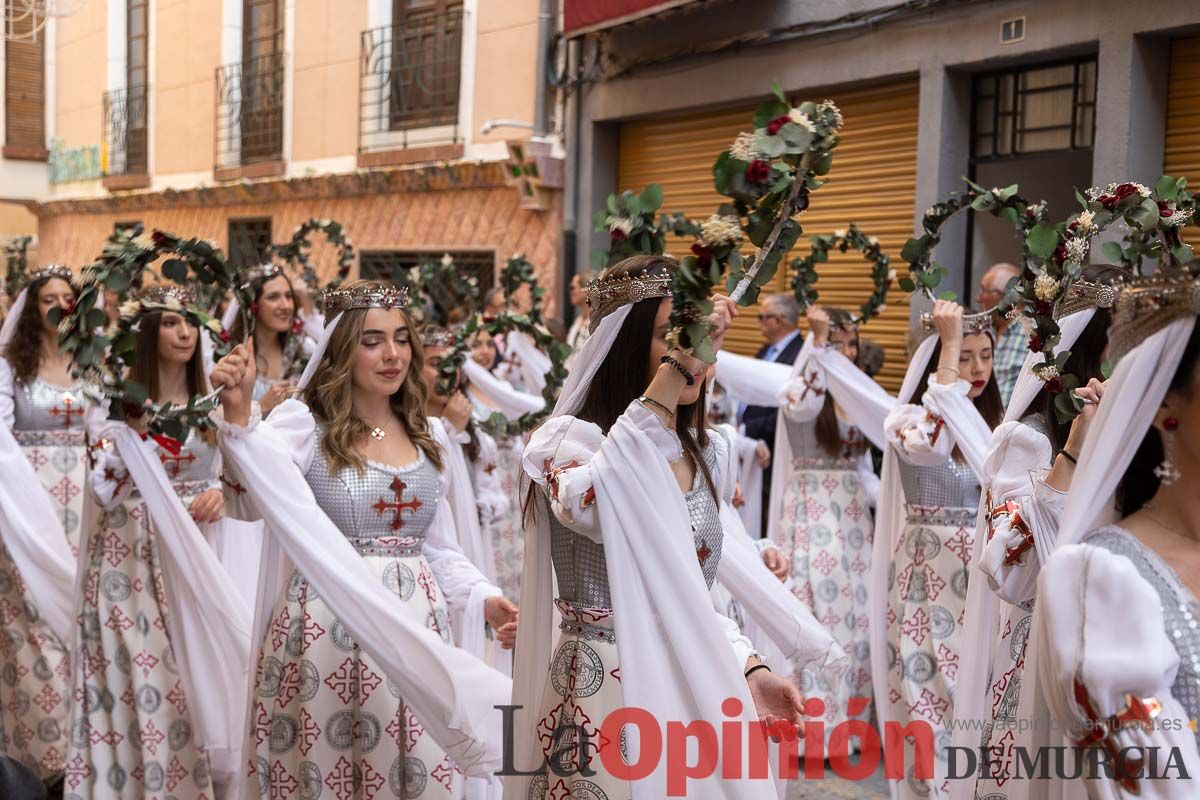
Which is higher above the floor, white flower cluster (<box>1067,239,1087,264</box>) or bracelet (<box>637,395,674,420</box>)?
white flower cluster (<box>1067,239,1087,264</box>)

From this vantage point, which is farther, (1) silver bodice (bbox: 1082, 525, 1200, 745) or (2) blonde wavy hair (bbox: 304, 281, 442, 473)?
(2) blonde wavy hair (bbox: 304, 281, 442, 473)

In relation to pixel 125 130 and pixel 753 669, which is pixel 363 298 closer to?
pixel 753 669

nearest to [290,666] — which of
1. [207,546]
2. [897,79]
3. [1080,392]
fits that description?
[207,546]

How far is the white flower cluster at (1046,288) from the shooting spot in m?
3.47

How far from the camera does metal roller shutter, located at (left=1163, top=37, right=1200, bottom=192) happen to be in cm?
749

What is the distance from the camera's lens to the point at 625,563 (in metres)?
2.99

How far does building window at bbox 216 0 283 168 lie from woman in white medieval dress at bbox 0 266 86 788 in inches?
390

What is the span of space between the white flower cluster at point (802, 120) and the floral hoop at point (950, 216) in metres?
1.92

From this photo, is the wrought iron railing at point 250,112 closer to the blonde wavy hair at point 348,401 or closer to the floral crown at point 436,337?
the floral crown at point 436,337

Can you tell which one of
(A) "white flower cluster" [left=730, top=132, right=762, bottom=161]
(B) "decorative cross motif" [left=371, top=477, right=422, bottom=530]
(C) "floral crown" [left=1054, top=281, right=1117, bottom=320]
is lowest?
(B) "decorative cross motif" [left=371, top=477, right=422, bottom=530]

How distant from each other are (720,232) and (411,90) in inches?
472

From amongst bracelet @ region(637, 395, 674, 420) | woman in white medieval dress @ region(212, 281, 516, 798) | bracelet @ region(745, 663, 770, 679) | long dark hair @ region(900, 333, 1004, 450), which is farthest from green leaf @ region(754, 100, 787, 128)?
long dark hair @ region(900, 333, 1004, 450)

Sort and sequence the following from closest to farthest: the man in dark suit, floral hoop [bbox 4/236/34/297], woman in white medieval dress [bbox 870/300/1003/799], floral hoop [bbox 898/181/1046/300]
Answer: floral hoop [bbox 898/181/1046/300]
woman in white medieval dress [bbox 870/300/1003/799]
the man in dark suit
floral hoop [bbox 4/236/34/297]

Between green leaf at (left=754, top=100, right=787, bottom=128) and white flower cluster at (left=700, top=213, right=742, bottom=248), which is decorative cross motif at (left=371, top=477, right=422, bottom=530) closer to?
white flower cluster at (left=700, top=213, right=742, bottom=248)
